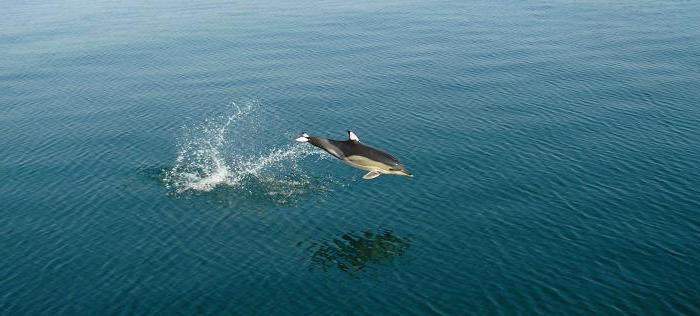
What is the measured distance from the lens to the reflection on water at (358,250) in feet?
185

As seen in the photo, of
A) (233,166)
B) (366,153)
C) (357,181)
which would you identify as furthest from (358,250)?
(233,166)

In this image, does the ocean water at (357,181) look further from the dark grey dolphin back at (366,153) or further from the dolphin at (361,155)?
the dark grey dolphin back at (366,153)

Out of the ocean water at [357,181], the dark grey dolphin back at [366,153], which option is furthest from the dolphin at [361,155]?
the ocean water at [357,181]

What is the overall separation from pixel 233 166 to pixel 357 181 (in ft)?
52.6

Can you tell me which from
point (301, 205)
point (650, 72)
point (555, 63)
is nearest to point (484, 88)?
point (555, 63)

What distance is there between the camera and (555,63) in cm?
12694

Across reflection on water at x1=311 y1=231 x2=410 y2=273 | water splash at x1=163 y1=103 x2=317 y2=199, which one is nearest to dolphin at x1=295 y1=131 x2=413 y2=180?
reflection on water at x1=311 y1=231 x2=410 y2=273

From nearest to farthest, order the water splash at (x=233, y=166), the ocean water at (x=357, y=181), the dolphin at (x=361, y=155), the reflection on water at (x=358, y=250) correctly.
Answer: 1. the dolphin at (x=361, y=155)
2. the ocean water at (x=357, y=181)
3. the reflection on water at (x=358, y=250)
4. the water splash at (x=233, y=166)

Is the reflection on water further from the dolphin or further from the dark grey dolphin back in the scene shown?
the dark grey dolphin back

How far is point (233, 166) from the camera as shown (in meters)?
77.4

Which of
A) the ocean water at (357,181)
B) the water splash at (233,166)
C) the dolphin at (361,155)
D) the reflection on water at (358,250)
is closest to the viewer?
the dolphin at (361,155)

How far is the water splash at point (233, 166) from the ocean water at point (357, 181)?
1.06ft

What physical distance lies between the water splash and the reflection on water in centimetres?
1165

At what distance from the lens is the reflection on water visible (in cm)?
5628
